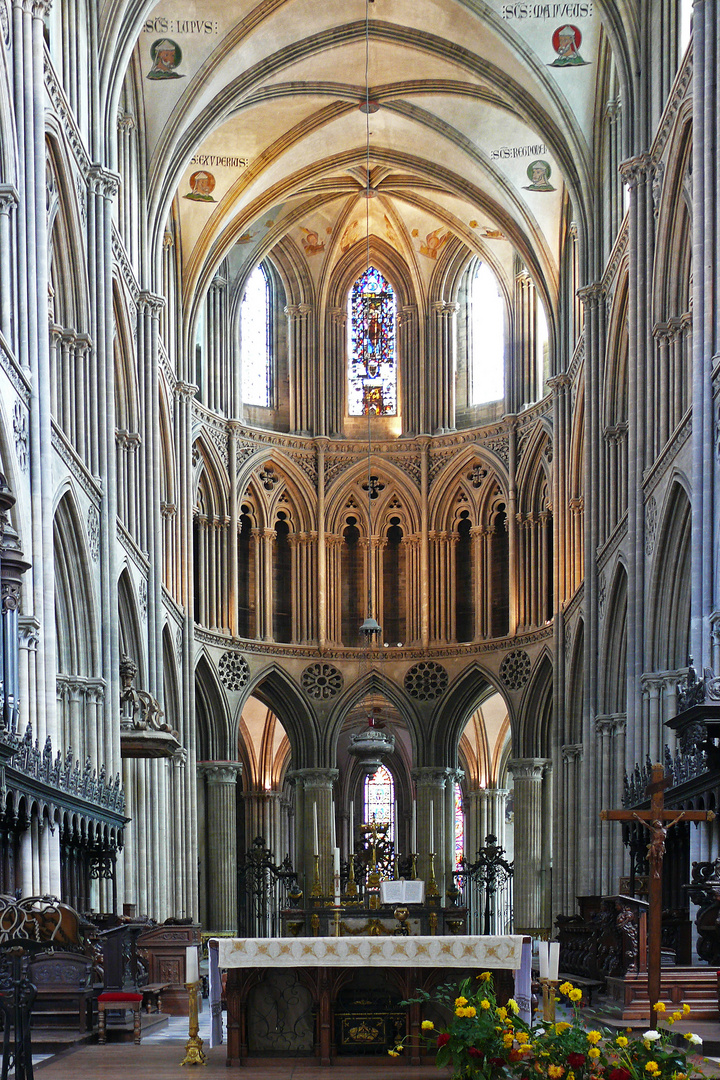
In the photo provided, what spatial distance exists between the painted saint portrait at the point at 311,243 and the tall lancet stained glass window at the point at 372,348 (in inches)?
58.4

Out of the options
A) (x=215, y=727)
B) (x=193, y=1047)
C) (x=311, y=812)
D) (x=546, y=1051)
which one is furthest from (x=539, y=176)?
(x=546, y=1051)

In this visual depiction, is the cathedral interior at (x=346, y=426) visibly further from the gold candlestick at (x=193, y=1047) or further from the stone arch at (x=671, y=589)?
the gold candlestick at (x=193, y=1047)

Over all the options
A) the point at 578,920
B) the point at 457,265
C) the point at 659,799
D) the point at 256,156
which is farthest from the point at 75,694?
the point at 457,265

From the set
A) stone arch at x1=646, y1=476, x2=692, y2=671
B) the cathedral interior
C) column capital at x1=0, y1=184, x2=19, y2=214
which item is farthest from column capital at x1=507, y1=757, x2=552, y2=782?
column capital at x1=0, y1=184, x2=19, y2=214

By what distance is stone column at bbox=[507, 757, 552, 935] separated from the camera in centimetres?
3994

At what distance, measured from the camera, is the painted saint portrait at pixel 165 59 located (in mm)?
32500

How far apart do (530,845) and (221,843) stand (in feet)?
25.6

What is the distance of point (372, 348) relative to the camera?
4491 centimetres

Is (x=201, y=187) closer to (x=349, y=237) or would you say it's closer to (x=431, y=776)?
(x=349, y=237)

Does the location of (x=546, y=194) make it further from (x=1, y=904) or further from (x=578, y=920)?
(x=1, y=904)

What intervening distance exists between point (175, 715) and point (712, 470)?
18.7 metres

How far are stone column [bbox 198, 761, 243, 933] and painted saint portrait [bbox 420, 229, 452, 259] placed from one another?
15.0 meters

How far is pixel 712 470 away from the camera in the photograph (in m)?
20.8

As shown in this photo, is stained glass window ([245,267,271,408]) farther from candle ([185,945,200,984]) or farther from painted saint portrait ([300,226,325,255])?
candle ([185,945,200,984])
